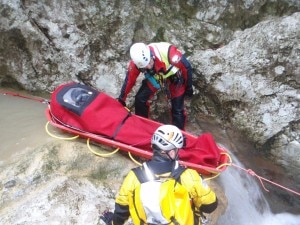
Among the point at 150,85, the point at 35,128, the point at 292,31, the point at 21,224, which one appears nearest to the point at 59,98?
the point at 35,128

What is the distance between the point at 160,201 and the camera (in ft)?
9.95

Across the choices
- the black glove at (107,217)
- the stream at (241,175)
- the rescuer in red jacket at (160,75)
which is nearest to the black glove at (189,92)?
the rescuer in red jacket at (160,75)

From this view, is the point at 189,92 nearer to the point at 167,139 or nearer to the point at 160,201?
the point at 167,139

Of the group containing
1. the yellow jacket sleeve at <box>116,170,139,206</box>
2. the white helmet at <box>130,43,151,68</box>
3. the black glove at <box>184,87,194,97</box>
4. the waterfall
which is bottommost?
the waterfall

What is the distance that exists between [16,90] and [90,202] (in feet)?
9.67

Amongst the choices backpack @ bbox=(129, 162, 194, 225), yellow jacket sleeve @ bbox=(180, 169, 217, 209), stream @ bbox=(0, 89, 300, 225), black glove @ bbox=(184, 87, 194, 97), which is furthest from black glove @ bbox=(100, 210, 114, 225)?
black glove @ bbox=(184, 87, 194, 97)

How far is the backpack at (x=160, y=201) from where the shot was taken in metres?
3.04

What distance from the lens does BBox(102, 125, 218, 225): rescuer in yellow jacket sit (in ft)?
Answer: 10.8

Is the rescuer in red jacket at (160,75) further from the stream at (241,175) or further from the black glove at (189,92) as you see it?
the stream at (241,175)

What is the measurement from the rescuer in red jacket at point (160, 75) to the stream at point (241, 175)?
2.48 feet

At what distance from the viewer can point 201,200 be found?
135 inches

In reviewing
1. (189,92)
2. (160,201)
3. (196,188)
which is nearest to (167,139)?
(196,188)

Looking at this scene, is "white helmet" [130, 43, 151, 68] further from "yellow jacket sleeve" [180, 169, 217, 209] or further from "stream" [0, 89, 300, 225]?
"yellow jacket sleeve" [180, 169, 217, 209]

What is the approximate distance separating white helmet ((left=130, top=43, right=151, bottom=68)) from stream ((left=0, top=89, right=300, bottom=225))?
1506 mm
